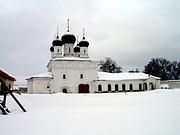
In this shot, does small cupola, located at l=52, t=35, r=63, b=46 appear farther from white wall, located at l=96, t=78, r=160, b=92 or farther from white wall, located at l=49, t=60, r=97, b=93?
white wall, located at l=96, t=78, r=160, b=92

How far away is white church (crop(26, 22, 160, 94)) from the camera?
42438 millimetres

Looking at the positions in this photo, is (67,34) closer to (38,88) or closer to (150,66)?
(38,88)

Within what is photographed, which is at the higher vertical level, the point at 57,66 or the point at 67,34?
the point at 67,34

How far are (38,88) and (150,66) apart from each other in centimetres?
3450

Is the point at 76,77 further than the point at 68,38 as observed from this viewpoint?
No

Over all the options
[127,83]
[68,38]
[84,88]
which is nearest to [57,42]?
[68,38]

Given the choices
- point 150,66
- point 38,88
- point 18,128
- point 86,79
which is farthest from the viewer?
point 150,66

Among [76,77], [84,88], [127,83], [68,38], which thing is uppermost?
[68,38]

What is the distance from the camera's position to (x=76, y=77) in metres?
44.2

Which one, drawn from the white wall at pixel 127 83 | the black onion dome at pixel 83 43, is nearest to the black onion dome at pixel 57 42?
the black onion dome at pixel 83 43

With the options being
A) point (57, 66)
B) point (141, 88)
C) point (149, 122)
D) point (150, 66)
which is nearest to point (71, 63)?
point (57, 66)

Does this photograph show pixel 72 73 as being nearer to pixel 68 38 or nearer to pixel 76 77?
pixel 76 77

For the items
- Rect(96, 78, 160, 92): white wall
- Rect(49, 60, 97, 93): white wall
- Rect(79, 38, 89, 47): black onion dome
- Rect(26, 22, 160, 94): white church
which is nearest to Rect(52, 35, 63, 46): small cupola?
Rect(26, 22, 160, 94): white church

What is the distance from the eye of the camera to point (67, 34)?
46750mm
